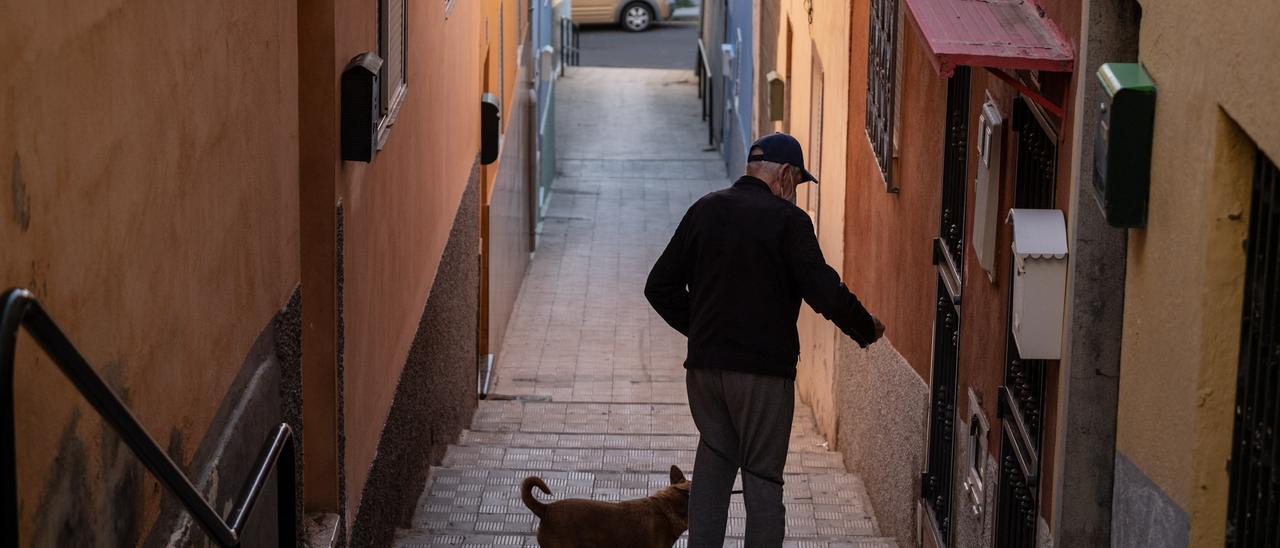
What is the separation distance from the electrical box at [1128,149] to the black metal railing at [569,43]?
23177mm

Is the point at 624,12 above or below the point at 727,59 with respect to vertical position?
below

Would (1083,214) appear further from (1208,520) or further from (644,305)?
(644,305)

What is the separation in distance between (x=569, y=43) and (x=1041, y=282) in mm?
25517

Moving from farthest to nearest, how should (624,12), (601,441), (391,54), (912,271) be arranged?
(624,12) < (601,441) < (912,271) < (391,54)

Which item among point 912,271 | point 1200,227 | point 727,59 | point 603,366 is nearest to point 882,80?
point 912,271

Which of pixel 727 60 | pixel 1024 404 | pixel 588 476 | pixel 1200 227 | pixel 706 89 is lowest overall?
pixel 706 89

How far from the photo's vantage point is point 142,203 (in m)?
3.33

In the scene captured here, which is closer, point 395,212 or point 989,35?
point 989,35

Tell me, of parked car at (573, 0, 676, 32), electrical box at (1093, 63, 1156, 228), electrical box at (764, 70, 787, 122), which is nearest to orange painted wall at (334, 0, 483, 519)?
electrical box at (1093, 63, 1156, 228)

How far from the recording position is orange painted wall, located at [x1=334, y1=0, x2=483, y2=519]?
5859 millimetres

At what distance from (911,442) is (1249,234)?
378 centimetres

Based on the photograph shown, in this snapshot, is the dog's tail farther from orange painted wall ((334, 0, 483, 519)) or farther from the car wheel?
the car wheel

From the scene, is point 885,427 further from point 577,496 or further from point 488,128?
point 488,128

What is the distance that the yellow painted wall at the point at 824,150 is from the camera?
9.55m
